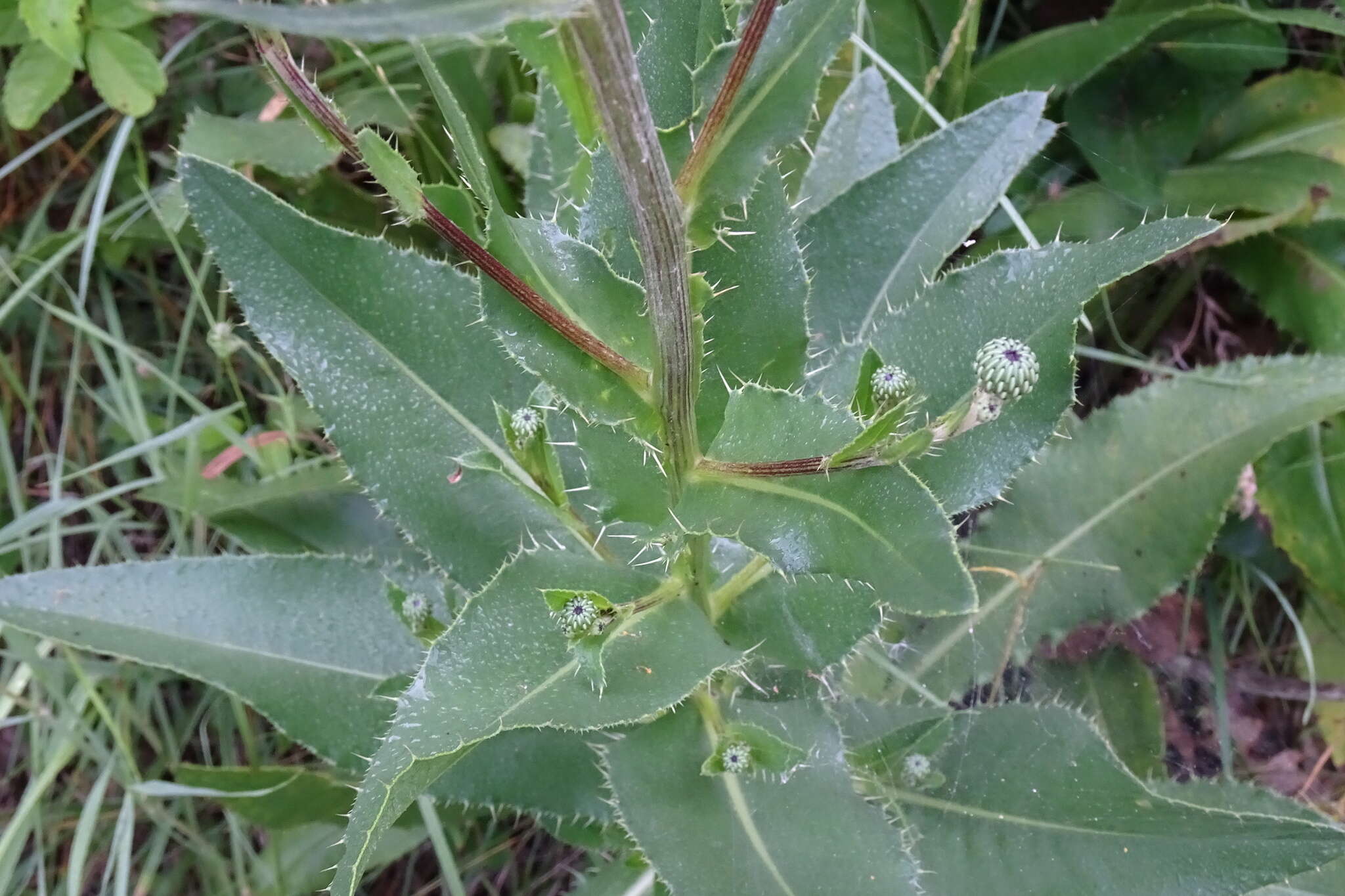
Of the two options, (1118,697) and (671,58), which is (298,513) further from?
(1118,697)

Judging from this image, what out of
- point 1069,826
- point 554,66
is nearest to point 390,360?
point 554,66

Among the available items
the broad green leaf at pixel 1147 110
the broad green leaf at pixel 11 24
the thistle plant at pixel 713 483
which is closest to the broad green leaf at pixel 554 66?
the thistle plant at pixel 713 483

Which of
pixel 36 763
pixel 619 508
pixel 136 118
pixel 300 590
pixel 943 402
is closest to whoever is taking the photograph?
pixel 619 508

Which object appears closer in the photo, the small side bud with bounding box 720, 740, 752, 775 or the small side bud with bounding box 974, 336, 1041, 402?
the small side bud with bounding box 974, 336, 1041, 402

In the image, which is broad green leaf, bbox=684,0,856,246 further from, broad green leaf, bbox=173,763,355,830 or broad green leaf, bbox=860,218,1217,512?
broad green leaf, bbox=173,763,355,830

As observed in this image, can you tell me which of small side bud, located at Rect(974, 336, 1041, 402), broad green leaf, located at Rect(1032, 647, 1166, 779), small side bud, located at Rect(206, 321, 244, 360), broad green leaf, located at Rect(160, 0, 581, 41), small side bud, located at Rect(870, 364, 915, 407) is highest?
broad green leaf, located at Rect(160, 0, 581, 41)

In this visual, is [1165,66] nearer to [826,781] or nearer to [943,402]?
[943,402]

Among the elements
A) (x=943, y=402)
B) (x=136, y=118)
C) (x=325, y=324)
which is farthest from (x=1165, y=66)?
(x=136, y=118)

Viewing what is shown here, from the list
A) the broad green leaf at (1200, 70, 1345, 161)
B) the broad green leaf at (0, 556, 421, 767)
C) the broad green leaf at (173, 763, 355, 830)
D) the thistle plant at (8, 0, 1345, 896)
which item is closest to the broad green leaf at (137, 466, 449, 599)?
the thistle plant at (8, 0, 1345, 896)
